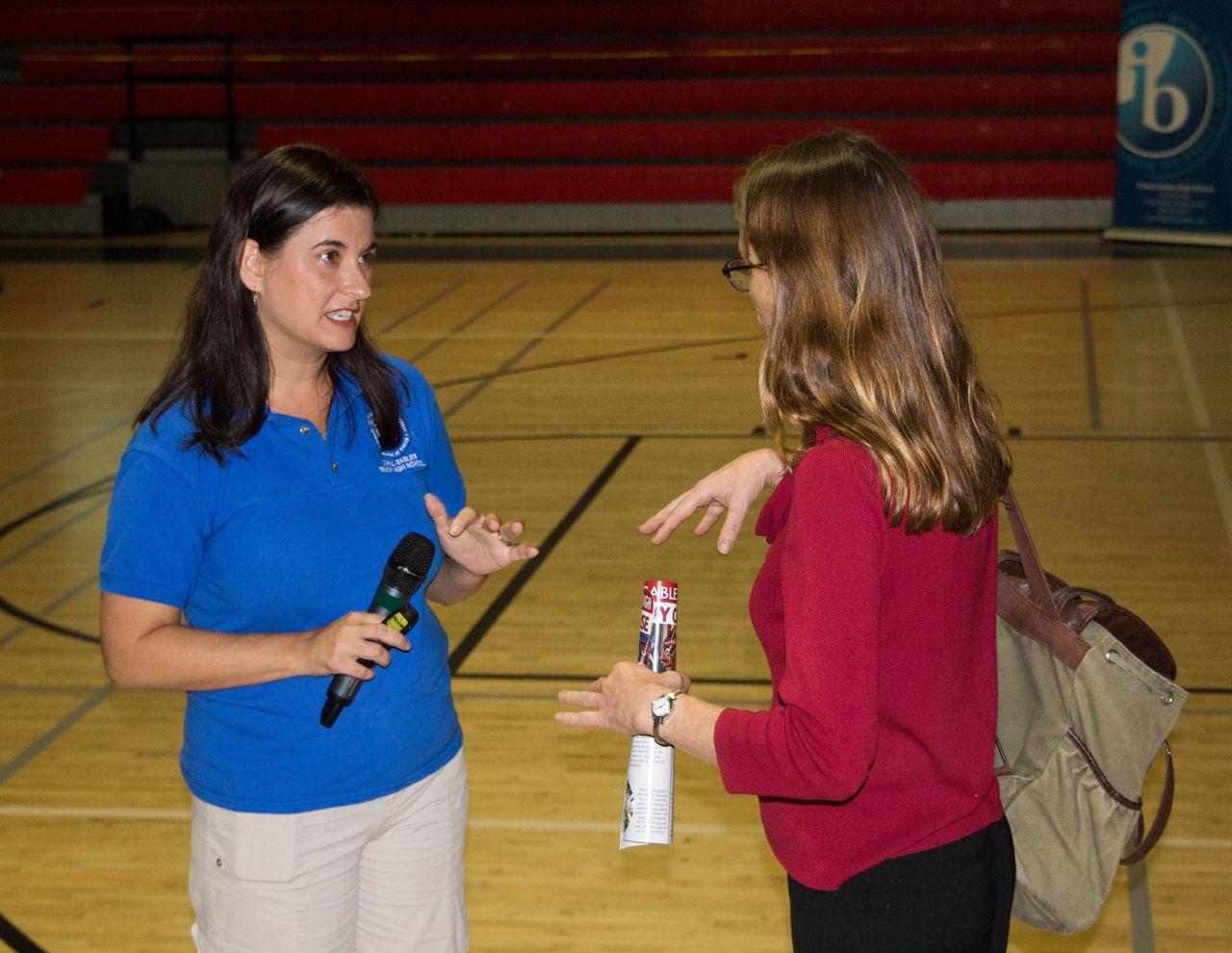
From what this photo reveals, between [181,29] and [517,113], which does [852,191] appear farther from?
[181,29]

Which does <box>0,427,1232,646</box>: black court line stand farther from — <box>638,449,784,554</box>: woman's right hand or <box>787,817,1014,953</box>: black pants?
<box>787,817,1014,953</box>: black pants

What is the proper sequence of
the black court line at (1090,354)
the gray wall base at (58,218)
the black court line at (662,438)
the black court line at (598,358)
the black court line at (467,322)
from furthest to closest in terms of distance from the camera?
the gray wall base at (58,218)
the black court line at (467,322)
the black court line at (598,358)
the black court line at (1090,354)
the black court line at (662,438)

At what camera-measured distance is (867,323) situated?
136cm

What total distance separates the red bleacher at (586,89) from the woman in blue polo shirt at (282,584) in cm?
1174

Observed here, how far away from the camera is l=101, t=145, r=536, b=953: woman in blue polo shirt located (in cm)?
166

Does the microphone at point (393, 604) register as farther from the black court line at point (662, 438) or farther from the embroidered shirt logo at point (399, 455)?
the black court line at point (662, 438)

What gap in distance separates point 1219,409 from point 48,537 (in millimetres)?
4978

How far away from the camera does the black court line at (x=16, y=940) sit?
281 cm

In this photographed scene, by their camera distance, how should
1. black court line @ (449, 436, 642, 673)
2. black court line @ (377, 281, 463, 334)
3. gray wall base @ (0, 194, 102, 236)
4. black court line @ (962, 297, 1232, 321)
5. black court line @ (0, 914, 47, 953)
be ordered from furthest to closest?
gray wall base @ (0, 194, 102, 236) → black court line @ (377, 281, 463, 334) → black court line @ (962, 297, 1232, 321) → black court line @ (449, 436, 642, 673) → black court line @ (0, 914, 47, 953)

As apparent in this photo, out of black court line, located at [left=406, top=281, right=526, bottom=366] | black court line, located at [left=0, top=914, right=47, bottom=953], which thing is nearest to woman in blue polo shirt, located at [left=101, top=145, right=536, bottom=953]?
black court line, located at [left=0, top=914, right=47, bottom=953]

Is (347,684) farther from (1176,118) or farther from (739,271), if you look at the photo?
(1176,118)

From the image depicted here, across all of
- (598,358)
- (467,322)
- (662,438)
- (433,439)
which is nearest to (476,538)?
(433,439)

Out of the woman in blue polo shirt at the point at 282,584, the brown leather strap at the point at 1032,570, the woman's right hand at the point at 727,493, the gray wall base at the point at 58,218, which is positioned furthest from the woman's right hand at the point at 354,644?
the gray wall base at the point at 58,218

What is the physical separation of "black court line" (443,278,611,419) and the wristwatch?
5.55m
